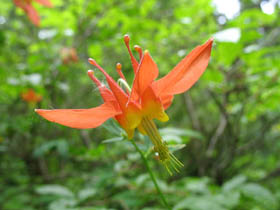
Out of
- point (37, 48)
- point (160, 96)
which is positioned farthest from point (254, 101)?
point (37, 48)

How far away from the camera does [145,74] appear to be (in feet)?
1.81

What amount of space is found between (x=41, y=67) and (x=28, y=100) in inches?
27.4

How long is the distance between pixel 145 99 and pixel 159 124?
148cm

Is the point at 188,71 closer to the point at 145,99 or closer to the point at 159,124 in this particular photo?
the point at 145,99

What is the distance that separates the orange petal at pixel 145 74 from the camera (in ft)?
1.75

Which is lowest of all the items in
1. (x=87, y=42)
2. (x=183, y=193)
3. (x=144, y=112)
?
(x=183, y=193)

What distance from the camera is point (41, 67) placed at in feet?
5.93

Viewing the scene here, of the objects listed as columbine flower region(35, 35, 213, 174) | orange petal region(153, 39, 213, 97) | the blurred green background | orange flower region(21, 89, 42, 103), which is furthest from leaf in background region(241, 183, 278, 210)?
orange flower region(21, 89, 42, 103)

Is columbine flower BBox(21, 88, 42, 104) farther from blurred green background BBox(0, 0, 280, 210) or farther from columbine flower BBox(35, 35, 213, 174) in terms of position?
columbine flower BBox(35, 35, 213, 174)

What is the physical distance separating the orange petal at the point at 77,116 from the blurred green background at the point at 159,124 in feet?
0.36

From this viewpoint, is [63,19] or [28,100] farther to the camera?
[28,100]

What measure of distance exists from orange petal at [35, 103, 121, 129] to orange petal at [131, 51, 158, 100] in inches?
3.3

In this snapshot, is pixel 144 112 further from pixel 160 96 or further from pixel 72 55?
pixel 72 55

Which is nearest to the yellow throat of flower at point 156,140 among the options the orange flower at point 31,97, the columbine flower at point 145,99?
the columbine flower at point 145,99
